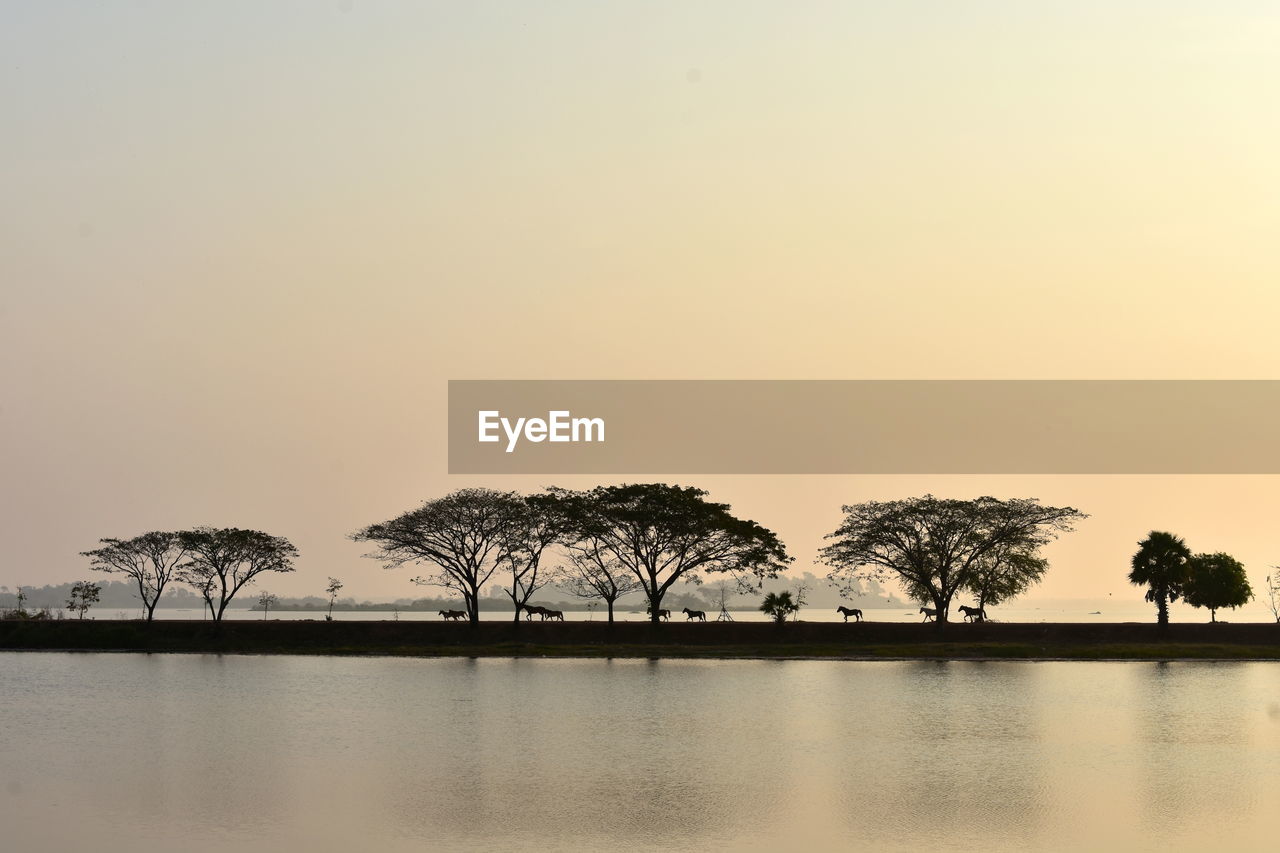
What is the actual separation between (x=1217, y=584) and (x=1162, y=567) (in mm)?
5154

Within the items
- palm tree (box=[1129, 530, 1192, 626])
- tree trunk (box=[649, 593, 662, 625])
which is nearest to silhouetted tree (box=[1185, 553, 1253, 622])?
palm tree (box=[1129, 530, 1192, 626])

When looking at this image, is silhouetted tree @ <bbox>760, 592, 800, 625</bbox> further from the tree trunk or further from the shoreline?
the tree trunk

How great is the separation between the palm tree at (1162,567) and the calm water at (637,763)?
2441 centimetres

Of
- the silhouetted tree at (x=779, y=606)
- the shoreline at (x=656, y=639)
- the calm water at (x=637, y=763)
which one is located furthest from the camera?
the silhouetted tree at (x=779, y=606)

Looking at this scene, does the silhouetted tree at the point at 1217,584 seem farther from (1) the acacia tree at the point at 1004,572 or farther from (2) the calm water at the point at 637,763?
(2) the calm water at the point at 637,763

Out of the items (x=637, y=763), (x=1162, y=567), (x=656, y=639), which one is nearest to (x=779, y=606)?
(x=656, y=639)

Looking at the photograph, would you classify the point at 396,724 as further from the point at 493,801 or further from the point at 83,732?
the point at 493,801

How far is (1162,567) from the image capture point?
84500mm

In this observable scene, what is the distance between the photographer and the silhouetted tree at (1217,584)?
86.3 meters

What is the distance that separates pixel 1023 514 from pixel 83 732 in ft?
213

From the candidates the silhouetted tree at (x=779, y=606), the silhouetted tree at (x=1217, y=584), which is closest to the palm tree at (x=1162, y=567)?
the silhouetted tree at (x=1217, y=584)

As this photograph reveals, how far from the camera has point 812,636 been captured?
274 feet

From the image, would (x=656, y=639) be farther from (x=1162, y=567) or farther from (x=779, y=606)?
(x=1162, y=567)

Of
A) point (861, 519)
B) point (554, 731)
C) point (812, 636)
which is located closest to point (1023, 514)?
point (861, 519)
